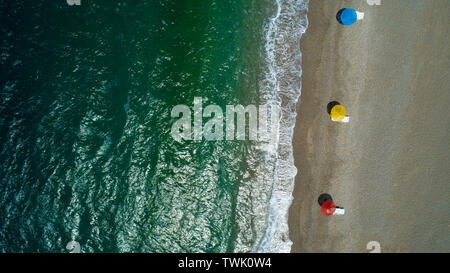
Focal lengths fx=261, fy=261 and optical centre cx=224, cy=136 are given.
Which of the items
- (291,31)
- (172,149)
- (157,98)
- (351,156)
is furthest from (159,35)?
(351,156)

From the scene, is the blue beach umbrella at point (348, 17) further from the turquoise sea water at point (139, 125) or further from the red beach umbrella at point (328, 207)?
the red beach umbrella at point (328, 207)

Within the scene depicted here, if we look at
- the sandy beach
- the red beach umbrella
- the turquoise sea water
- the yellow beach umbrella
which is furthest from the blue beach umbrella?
the red beach umbrella

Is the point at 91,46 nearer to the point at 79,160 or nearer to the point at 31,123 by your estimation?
the point at 31,123

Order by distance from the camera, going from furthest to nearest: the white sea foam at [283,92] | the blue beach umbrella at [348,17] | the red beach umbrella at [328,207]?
1. the white sea foam at [283,92]
2. the blue beach umbrella at [348,17]
3. the red beach umbrella at [328,207]

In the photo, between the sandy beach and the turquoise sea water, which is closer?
the turquoise sea water

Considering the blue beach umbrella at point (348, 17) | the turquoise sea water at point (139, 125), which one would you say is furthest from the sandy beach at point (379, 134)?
the turquoise sea water at point (139, 125)

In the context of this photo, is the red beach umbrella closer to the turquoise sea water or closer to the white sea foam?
the white sea foam
